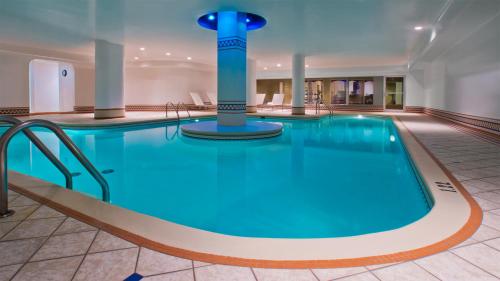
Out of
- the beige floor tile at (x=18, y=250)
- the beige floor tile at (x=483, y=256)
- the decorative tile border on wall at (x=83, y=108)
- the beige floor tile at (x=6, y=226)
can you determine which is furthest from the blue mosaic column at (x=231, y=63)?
the decorative tile border on wall at (x=83, y=108)

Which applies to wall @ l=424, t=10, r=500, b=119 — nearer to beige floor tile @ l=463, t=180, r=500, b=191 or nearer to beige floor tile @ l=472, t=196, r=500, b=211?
beige floor tile @ l=463, t=180, r=500, b=191

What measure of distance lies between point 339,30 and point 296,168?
19.8 ft

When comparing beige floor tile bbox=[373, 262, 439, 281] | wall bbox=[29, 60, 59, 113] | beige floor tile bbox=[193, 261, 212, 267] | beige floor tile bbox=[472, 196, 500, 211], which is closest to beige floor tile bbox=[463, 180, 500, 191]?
beige floor tile bbox=[472, 196, 500, 211]

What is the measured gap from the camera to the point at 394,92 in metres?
18.9

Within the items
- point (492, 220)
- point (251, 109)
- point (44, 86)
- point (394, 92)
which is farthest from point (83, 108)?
point (394, 92)

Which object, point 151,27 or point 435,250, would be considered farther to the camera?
point 151,27

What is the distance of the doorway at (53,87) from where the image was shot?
49.0ft

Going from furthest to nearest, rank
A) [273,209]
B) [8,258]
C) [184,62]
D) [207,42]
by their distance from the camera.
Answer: [184,62] → [207,42] → [273,209] → [8,258]

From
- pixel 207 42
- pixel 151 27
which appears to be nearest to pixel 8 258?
pixel 151 27

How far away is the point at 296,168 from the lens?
4.25 meters

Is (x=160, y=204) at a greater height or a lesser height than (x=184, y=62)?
lesser

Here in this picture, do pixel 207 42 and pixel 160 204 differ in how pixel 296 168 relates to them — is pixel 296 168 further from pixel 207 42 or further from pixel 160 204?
pixel 207 42

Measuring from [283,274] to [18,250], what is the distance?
1353mm

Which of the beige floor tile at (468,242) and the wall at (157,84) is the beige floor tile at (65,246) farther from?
the wall at (157,84)
